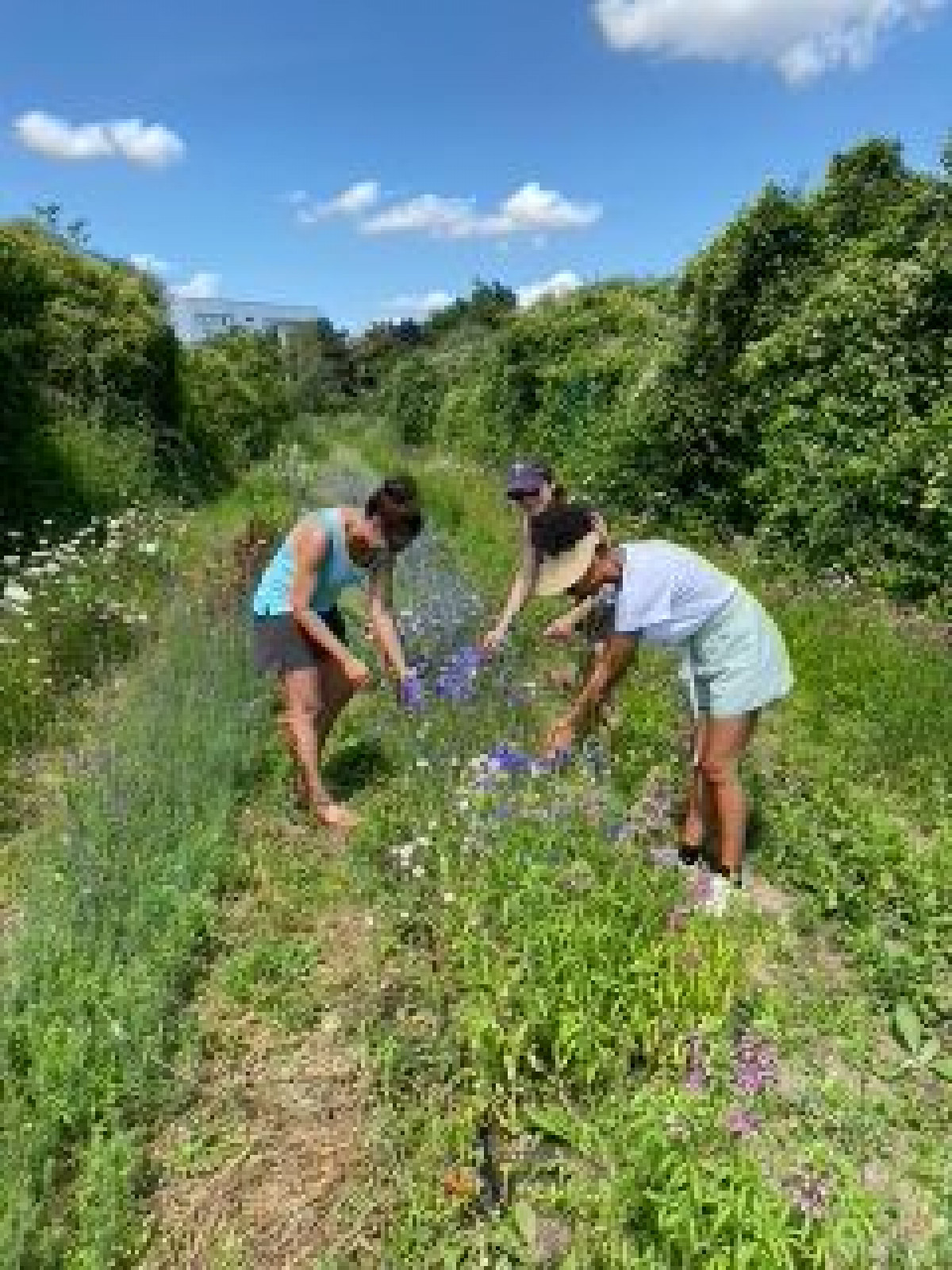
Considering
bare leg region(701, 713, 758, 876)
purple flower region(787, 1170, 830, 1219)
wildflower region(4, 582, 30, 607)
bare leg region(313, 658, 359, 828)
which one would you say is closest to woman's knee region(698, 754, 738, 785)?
bare leg region(701, 713, 758, 876)

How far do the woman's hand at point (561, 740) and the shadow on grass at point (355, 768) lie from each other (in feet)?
5.68

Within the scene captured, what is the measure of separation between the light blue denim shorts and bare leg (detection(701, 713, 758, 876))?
6cm

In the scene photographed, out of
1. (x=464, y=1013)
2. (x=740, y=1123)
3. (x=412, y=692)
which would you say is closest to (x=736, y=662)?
(x=412, y=692)

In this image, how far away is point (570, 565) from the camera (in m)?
4.84

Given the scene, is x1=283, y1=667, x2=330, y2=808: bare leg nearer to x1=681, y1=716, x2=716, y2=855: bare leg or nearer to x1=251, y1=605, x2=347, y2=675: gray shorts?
x1=251, y1=605, x2=347, y2=675: gray shorts

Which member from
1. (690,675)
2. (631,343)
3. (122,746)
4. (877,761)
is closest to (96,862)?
(122,746)

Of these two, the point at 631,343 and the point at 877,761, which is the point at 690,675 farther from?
the point at 631,343

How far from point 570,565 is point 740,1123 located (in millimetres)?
2132

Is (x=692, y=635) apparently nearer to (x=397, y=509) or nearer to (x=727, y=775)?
(x=727, y=775)

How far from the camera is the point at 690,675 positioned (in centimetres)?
548

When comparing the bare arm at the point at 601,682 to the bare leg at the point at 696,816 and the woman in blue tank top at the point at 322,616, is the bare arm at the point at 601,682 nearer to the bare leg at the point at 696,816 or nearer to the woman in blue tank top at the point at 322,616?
the bare leg at the point at 696,816

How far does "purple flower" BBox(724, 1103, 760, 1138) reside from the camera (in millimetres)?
3135

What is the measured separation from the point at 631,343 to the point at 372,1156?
678 inches

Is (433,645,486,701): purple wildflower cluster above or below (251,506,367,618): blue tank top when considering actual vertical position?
below
